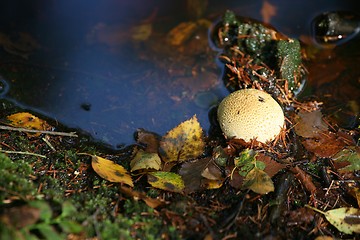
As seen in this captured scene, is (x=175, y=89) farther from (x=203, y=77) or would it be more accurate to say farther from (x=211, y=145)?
Answer: (x=211, y=145)

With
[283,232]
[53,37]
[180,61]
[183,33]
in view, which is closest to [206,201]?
[283,232]

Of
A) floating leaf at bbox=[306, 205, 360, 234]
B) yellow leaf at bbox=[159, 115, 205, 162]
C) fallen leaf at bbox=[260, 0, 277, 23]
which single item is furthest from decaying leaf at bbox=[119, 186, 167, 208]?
fallen leaf at bbox=[260, 0, 277, 23]

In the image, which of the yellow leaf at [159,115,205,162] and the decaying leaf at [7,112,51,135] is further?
the decaying leaf at [7,112,51,135]

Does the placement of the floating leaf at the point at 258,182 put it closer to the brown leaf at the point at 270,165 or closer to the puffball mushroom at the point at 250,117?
the brown leaf at the point at 270,165

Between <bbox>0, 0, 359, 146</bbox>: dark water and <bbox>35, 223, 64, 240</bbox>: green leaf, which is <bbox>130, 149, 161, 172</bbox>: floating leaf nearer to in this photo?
<bbox>0, 0, 359, 146</bbox>: dark water

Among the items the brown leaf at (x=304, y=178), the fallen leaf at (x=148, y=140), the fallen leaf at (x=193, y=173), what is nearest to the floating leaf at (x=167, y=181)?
the fallen leaf at (x=193, y=173)

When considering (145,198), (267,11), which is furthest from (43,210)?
(267,11)

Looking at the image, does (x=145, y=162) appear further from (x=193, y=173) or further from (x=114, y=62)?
(x=114, y=62)
